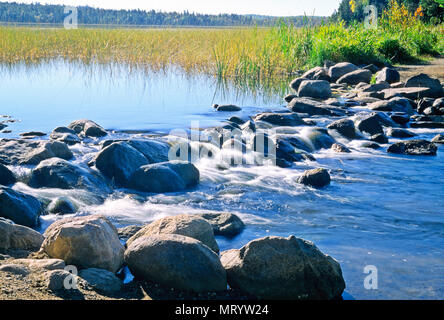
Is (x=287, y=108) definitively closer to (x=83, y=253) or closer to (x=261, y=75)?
(x=261, y=75)

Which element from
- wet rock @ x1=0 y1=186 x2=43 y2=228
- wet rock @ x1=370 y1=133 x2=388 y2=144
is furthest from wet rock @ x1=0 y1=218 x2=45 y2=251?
wet rock @ x1=370 y1=133 x2=388 y2=144

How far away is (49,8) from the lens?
5422 cm

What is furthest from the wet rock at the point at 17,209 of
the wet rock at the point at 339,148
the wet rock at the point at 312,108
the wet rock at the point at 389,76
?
the wet rock at the point at 389,76

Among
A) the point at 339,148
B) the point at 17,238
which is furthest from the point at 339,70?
the point at 17,238

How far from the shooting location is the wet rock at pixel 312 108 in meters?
10.8

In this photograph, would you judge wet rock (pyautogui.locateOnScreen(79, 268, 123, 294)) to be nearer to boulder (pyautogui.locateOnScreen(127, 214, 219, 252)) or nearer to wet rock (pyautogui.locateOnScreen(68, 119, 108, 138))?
boulder (pyautogui.locateOnScreen(127, 214, 219, 252))

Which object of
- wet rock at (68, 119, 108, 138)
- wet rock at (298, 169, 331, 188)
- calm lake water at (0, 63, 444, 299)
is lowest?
calm lake water at (0, 63, 444, 299)

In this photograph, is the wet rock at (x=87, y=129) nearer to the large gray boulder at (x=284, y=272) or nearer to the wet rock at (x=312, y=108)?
the wet rock at (x=312, y=108)

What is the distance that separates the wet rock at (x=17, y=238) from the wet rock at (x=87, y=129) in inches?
181

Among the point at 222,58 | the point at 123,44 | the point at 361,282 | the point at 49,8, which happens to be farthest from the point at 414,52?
the point at 49,8

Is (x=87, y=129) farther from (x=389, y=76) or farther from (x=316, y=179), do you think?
(x=389, y=76)

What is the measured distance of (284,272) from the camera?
3377 millimetres

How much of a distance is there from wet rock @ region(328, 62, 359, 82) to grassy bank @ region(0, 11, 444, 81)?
4.04 ft

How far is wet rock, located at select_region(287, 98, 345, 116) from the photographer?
10.8m
